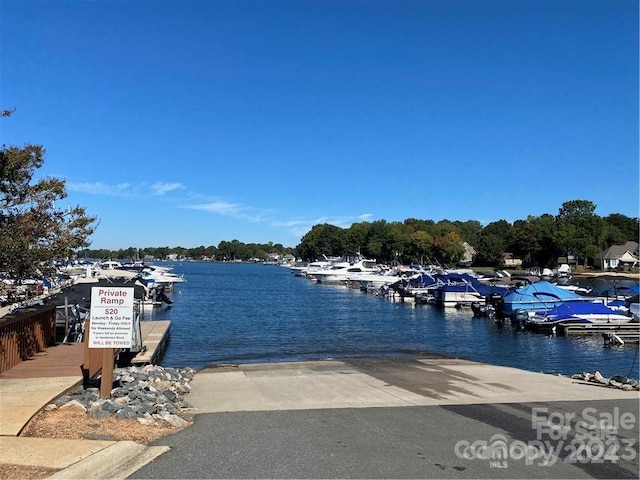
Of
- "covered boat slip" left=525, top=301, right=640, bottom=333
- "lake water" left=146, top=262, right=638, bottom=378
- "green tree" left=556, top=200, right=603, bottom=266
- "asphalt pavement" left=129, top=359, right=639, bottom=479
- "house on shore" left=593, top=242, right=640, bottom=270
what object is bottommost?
"lake water" left=146, top=262, right=638, bottom=378

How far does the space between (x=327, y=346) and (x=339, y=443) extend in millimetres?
21569

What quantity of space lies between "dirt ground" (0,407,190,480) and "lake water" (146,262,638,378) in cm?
1348

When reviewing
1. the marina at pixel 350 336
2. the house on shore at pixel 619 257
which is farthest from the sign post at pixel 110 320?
the house on shore at pixel 619 257

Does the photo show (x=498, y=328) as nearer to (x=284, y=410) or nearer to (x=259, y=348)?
(x=259, y=348)

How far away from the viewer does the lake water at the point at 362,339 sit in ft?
84.8

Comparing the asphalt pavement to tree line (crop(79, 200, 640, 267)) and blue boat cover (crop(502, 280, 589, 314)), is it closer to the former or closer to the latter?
blue boat cover (crop(502, 280, 589, 314))

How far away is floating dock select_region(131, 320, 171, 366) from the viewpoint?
18.6m

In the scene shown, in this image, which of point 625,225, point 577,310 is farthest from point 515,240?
point 577,310

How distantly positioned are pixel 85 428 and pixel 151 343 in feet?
46.7

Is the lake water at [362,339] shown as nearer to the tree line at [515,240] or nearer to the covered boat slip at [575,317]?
the covered boat slip at [575,317]

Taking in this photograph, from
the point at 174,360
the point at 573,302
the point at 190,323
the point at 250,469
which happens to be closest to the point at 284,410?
the point at 250,469

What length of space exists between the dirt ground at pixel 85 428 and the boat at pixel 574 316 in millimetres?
33691

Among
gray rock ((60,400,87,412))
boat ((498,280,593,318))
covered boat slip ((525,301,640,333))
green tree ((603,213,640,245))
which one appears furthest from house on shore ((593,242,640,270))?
gray rock ((60,400,87,412))

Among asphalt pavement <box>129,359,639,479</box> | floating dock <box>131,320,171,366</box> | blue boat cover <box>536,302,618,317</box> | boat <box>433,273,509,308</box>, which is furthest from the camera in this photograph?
boat <box>433,273,509,308</box>
